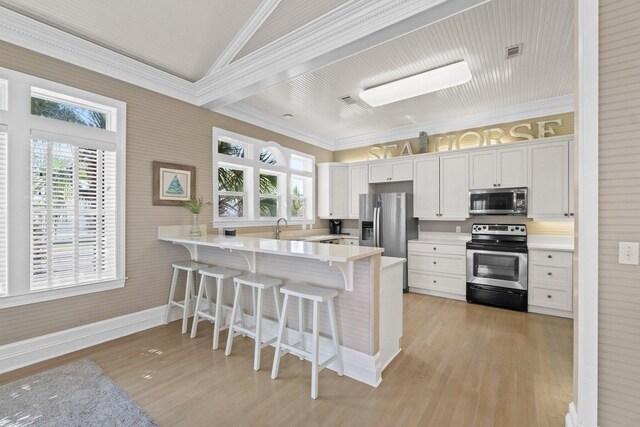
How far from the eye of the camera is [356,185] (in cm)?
566

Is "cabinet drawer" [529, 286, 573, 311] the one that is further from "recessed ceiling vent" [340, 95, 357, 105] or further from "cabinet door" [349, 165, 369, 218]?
"recessed ceiling vent" [340, 95, 357, 105]

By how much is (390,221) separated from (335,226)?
157 centimetres

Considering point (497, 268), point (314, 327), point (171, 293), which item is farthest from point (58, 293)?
point (497, 268)

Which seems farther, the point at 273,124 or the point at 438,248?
the point at 273,124

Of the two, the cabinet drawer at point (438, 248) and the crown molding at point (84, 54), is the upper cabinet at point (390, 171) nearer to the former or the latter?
the cabinet drawer at point (438, 248)

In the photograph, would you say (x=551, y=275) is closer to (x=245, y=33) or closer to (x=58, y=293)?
(x=245, y=33)

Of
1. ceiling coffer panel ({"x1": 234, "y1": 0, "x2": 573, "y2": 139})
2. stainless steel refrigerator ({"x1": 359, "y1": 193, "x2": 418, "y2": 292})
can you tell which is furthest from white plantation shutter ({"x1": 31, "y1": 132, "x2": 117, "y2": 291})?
stainless steel refrigerator ({"x1": 359, "y1": 193, "x2": 418, "y2": 292})

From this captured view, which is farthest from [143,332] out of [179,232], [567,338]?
[567,338]

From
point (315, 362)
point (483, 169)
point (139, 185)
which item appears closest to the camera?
point (315, 362)

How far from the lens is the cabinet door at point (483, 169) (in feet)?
14.0

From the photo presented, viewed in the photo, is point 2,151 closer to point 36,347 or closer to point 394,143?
point 36,347

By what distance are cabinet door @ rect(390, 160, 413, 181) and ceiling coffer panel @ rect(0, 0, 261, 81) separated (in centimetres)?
337

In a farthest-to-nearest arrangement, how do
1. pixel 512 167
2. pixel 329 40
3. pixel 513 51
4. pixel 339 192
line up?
pixel 339 192
pixel 512 167
pixel 513 51
pixel 329 40

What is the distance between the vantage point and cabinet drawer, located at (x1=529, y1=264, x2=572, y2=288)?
11.7 ft
